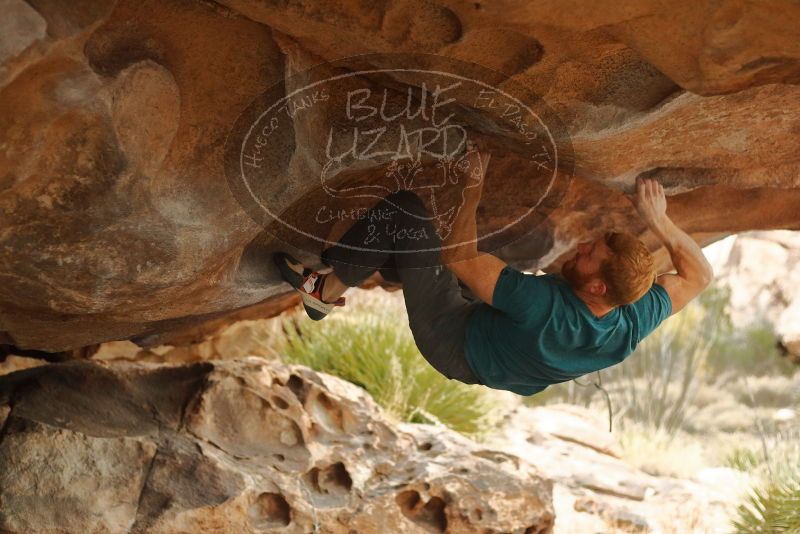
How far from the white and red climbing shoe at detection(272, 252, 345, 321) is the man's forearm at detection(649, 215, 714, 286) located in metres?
1.35

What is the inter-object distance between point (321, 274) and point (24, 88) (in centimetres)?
158

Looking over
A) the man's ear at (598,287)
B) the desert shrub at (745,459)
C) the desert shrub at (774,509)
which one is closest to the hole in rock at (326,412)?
the man's ear at (598,287)

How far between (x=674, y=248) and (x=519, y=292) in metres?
0.66

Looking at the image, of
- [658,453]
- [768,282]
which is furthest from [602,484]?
[768,282]

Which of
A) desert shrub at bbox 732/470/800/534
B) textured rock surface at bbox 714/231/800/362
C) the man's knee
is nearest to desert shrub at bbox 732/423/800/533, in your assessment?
desert shrub at bbox 732/470/800/534

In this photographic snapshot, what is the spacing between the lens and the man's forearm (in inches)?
134

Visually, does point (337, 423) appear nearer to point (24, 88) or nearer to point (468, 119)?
point (468, 119)

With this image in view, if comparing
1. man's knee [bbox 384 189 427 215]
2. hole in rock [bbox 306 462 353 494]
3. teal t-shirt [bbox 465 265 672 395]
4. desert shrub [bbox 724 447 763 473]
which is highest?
man's knee [bbox 384 189 427 215]

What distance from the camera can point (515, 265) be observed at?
4.55m

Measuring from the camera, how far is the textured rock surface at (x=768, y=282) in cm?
1331

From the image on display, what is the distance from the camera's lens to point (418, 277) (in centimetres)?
349

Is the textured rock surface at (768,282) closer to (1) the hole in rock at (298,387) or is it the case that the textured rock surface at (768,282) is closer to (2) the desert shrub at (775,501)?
(2) the desert shrub at (775,501)

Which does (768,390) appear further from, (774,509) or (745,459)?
(774,509)

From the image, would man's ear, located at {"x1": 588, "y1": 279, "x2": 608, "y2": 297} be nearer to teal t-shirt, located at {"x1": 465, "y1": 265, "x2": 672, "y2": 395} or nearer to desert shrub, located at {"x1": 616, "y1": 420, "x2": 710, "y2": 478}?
teal t-shirt, located at {"x1": 465, "y1": 265, "x2": 672, "y2": 395}
